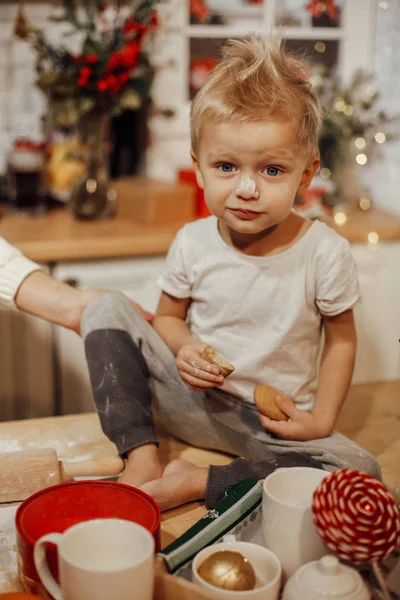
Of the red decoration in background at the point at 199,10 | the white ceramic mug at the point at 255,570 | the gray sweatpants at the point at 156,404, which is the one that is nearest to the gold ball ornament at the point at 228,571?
the white ceramic mug at the point at 255,570

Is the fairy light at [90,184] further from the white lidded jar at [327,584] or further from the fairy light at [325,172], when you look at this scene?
the white lidded jar at [327,584]

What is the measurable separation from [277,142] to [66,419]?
599 millimetres

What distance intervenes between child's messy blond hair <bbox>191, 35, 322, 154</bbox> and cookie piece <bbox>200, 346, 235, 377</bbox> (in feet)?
1.02

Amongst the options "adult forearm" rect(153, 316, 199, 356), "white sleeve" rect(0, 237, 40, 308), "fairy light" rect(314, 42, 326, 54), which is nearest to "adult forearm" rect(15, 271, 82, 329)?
"white sleeve" rect(0, 237, 40, 308)

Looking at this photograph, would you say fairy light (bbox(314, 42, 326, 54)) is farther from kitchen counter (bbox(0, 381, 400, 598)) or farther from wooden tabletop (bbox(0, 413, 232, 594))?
wooden tabletop (bbox(0, 413, 232, 594))

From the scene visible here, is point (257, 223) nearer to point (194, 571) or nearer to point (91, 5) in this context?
point (194, 571)

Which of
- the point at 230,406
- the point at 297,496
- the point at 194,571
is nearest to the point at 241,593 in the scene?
the point at 194,571

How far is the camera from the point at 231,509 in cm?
89

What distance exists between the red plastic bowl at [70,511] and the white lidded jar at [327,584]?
17 cm

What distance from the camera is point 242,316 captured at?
1235 mm

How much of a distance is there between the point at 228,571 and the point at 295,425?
43 cm

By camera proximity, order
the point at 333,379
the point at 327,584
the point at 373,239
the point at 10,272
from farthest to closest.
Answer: the point at 373,239 → the point at 10,272 → the point at 333,379 → the point at 327,584

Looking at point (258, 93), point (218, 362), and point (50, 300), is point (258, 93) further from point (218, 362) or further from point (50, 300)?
point (50, 300)

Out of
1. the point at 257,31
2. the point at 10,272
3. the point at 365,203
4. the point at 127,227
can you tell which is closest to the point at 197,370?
the point at 10,272
